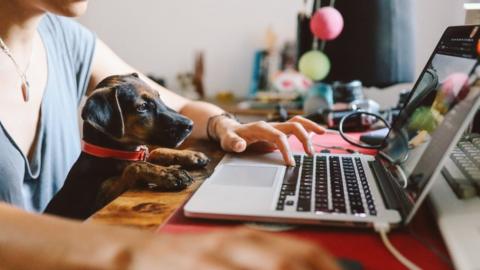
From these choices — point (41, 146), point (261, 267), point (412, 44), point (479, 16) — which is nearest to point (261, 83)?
point (412, 44)

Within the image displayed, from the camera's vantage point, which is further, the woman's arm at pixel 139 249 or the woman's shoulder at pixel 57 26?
the woman's shoulder at pixel 57 26

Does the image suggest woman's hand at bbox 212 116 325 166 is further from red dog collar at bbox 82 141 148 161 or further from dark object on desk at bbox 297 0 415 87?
dark object on desk at bbox 297 0 415 87

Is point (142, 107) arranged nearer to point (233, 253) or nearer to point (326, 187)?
point (326, 187)

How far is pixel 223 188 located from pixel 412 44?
3.39ft

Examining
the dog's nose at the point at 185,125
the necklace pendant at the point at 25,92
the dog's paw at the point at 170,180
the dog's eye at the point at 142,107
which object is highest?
the necklace pendant at the point at 25,92

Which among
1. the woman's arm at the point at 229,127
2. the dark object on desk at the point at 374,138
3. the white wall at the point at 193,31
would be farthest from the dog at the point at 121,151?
the white wall at the point at 193,31

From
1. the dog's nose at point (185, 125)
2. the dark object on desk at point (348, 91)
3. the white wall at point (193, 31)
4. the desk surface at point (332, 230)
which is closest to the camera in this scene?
the desk surface at point (332, 230)

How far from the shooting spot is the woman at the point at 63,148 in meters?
0.41

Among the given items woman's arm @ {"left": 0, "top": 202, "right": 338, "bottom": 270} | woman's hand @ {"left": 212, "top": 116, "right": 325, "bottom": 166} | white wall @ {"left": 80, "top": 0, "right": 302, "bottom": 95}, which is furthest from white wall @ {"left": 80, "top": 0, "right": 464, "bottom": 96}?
woman's arm @ {"left": 0, "top": 202, "right": 338, "bottom": 270}

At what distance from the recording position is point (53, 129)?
3.59 feet

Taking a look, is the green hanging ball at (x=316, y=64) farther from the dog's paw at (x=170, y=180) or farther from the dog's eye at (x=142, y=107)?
the dog's paw at (x=170, y=180)

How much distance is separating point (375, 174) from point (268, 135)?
24 centimetres

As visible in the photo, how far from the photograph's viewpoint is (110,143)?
0.96m

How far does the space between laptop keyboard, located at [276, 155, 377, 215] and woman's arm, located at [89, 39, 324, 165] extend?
0.20ft
